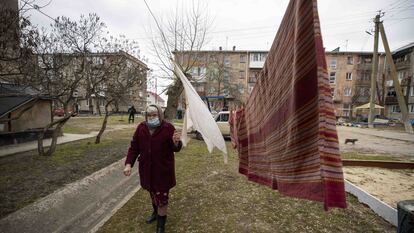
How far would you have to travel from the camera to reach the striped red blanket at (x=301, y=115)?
1.19m

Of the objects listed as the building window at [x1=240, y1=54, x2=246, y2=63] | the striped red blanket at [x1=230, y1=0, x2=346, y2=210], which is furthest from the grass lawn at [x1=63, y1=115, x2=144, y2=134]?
the building window at [x1=240, y1=54, x2=246, y2=63]

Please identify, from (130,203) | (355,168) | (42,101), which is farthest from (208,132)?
(42,101)

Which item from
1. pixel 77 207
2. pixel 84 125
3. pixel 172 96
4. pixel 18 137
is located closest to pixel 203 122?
pixel 77 207

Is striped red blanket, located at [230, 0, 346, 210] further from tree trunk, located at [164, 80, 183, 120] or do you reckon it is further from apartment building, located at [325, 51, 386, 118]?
apartment building, located at [325, 51, 386, 118]

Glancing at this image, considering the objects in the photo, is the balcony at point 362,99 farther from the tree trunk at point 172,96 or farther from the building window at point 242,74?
the tree trunk at point 172,96

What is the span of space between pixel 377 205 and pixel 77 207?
17.6 ft

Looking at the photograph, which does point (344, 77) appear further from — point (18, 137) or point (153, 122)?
point (18, 137)

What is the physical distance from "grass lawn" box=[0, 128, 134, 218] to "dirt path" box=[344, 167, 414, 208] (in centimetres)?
656

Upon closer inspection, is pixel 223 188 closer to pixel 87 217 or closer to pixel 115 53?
pixel 87 217

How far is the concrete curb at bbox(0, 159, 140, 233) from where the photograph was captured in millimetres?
3354

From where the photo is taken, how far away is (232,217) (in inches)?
147

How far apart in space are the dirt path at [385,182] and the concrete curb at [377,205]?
280mm

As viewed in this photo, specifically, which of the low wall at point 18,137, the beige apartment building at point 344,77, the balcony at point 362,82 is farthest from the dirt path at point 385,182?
the balcony at point 362,82

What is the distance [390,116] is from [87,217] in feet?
137
